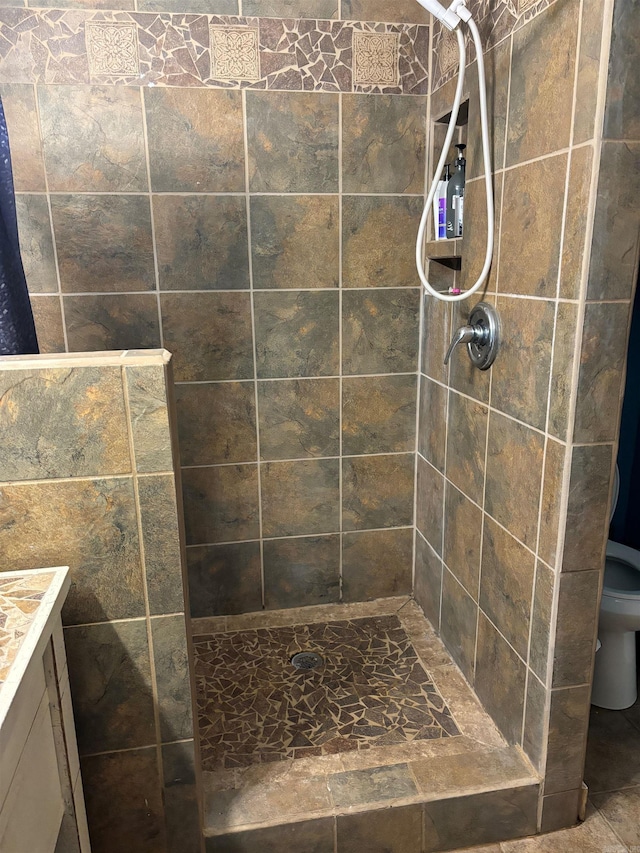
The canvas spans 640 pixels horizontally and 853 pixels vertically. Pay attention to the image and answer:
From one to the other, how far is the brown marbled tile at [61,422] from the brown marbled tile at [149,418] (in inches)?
0.8

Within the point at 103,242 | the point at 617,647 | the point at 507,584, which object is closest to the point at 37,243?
the point at 103,242

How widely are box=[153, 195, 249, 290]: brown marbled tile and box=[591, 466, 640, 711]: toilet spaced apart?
1.44m

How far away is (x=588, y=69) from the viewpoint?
1104 mm

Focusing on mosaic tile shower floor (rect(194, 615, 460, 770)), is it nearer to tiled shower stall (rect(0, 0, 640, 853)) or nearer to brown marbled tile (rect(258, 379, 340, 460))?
tiled shower stall (rect(0, 0, 640, 853))

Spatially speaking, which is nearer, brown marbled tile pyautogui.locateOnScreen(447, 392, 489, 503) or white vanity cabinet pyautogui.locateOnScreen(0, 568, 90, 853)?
white vanity cabinet pyautogui.locateOnScreen(0, 568, 90, 853)

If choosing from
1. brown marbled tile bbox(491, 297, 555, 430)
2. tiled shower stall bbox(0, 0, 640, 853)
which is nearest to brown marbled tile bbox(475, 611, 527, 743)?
tiled shower stall bbox(0, 0, 640, 853)

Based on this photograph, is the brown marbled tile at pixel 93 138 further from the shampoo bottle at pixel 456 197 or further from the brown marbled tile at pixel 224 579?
the brown marbled tile at pixel 224 579

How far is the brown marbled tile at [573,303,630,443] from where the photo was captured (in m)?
1.17

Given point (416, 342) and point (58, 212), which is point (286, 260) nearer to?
point (416, 342)

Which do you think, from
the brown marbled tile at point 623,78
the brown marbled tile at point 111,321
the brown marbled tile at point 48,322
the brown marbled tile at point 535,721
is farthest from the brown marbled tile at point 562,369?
the brown marbled tile at point 48,322

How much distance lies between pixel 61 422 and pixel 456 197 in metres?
1.23

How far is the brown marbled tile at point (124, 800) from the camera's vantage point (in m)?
1.23

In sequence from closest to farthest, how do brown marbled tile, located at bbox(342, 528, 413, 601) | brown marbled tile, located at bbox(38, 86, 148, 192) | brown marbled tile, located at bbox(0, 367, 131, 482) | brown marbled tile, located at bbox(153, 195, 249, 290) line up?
1. brown marbled tile, located at bbox(0, 367, 131, 482)
2. brown marbled tile, located at bbox(38, 86, 148, 192)
3. brown marbled tile, located at bbox(153, 195, 249, 290)
4. brown marbled tile, located at bbox(342, 528, 413, 601)

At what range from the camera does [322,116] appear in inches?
72.9
